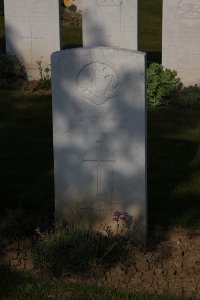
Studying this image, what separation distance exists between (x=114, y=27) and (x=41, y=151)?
143 inches

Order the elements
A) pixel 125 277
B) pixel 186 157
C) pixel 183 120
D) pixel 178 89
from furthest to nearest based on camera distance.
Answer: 1. pixel 178 89
2. pixel 183 120
3. pixel 186 157
4. pixel 125 277

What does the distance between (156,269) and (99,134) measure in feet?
3.63

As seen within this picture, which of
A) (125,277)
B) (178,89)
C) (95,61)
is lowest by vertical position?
(125,277)

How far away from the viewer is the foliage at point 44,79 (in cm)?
1195

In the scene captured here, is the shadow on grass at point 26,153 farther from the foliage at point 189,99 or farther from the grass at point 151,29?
the grass at point 151,29

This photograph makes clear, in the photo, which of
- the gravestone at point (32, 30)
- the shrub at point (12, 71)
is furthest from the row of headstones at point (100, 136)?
the gravestone at point (32, 30)

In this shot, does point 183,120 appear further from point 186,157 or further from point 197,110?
point 186,157

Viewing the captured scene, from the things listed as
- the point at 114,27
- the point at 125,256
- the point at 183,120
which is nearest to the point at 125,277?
the point at 125,256

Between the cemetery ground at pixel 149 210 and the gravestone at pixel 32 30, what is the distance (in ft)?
6.58

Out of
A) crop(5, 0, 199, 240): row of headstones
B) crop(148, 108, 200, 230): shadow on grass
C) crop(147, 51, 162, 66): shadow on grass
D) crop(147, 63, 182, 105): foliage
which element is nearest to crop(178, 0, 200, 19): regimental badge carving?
crop(147, 63, 182, 105): foliage

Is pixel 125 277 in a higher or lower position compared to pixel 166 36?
lower

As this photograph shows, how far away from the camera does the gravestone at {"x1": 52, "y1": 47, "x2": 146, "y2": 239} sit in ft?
19.1

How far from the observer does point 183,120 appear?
10203 mm

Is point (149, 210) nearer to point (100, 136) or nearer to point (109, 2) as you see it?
point (100, 136)
